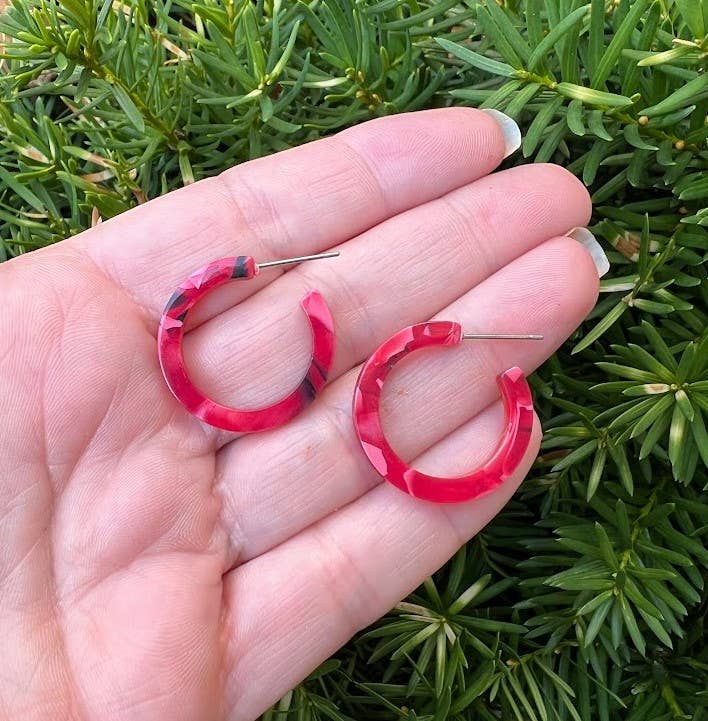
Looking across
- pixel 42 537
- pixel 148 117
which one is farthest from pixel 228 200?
pixel 42 537

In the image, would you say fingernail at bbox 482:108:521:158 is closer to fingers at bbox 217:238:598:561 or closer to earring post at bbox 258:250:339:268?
fingers at bbox 217:238:598:561

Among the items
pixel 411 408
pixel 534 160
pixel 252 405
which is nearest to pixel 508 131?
pixel 534 160

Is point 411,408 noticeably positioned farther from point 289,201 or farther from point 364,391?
point 289,201

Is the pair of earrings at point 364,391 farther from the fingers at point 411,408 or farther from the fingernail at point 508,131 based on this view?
the fingernail at point 508,131

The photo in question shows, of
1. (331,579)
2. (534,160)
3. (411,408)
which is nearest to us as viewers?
(331,579)

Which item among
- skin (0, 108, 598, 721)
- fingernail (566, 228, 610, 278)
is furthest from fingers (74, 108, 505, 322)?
fingernail (566, 228, 610, 278)

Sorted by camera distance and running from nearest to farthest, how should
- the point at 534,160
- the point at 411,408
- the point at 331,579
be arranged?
the point at 331,579
the point at 411,408
the point at 534,160
